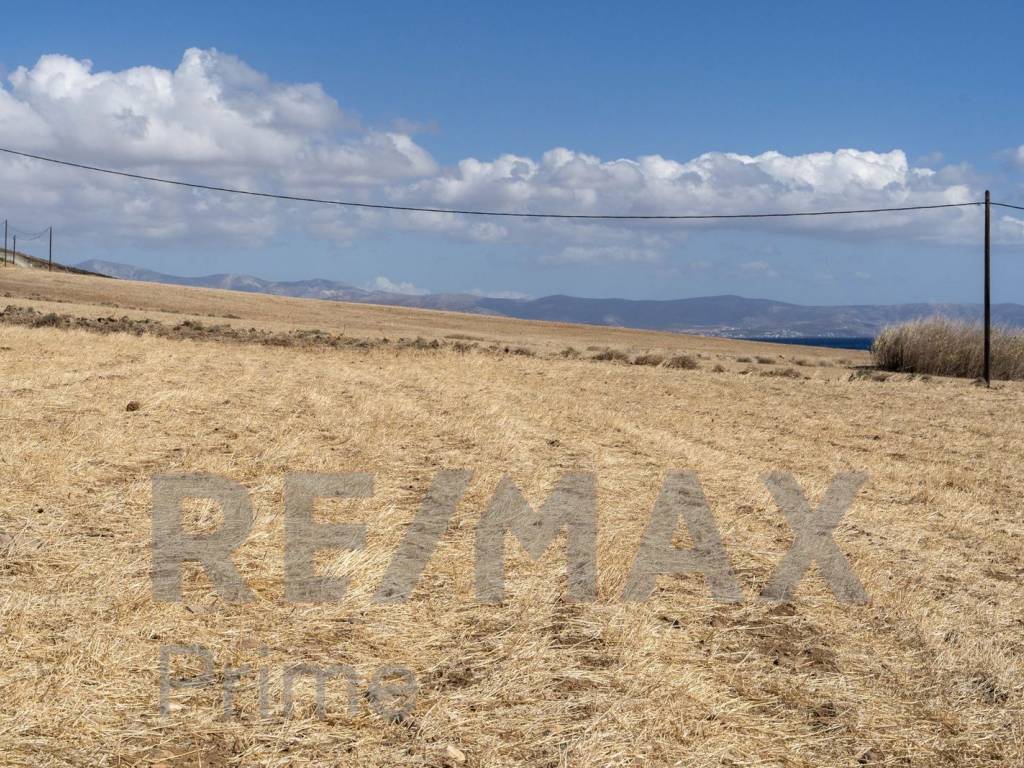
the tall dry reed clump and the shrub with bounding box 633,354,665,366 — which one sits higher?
the tall dry reed clump

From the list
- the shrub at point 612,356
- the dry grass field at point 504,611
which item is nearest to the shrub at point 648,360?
the shrub at point 612,356

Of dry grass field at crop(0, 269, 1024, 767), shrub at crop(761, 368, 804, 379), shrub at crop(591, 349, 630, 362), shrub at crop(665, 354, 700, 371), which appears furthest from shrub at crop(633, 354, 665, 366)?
dry grass field at crop(0, 269, 1024, 767)

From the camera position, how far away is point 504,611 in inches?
248

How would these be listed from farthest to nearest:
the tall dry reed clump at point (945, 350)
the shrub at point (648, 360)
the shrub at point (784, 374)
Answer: the tall dry reed clump at point (945, 350), the shrub at point (648, 360), the shrub at point (784, 374)

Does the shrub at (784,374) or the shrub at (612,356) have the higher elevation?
the shrub at (612,356)

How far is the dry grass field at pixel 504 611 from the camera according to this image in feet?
15.2

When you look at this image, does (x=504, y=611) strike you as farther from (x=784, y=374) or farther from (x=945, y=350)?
(x=945, y=350)

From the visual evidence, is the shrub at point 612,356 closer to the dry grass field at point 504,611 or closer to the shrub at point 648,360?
the shrub at point 648,360

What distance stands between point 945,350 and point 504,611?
37.0 meters

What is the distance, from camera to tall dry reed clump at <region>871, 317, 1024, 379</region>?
3722 cm

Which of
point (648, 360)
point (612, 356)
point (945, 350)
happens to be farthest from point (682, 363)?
point (945, 350)

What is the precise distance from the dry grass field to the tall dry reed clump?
2427cm

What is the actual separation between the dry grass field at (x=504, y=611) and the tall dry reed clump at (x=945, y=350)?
24269 millimetres

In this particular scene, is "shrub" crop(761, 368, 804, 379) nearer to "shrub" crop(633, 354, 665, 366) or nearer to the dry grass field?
"shrub" crop(633, 354, 665, 366)
